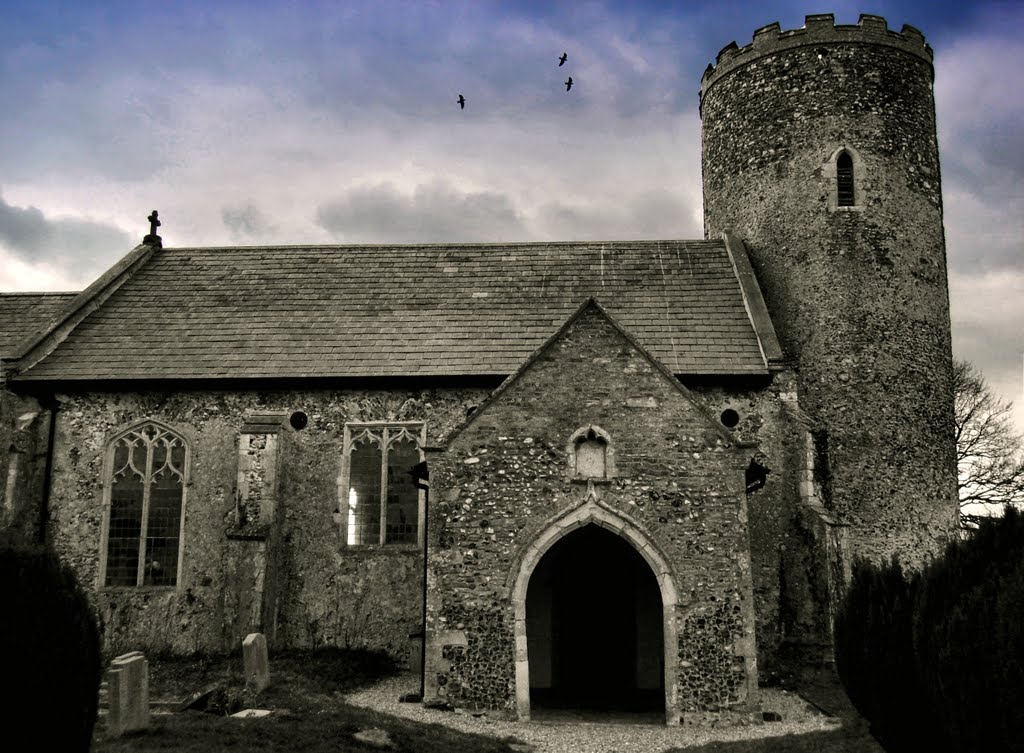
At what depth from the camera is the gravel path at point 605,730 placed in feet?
39.6

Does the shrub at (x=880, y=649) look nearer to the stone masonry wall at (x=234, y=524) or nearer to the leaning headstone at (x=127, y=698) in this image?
the leaning headstone at (x=127, y=698)

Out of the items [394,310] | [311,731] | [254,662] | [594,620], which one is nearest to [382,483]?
[394,310]

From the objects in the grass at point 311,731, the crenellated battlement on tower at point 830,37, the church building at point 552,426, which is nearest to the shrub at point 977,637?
the grass at point 311,731

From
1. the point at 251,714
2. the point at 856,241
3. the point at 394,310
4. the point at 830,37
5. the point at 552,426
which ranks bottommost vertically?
the point at 251,714

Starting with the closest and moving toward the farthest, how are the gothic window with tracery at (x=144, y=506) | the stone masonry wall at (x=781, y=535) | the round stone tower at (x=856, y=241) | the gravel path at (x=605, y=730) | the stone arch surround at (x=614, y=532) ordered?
the gravel path at (x=605, y=730) < the stone arch surround at (x=614, y=532) < the stone masonry wall at (x=781, y=535) < the gothic window with tracery at (x=144, y=506) < the round stone tower at (x=856, y=241)

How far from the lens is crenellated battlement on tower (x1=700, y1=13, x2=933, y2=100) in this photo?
21125mm

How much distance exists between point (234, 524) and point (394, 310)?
19.6 feet

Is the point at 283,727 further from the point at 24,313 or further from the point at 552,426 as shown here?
the point at 24,313

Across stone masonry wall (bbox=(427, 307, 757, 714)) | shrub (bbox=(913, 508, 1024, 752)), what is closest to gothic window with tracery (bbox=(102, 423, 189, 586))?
stone masonry wall (bbox=(427, 307, 757, 714))

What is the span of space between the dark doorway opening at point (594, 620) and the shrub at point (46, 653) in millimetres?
9716

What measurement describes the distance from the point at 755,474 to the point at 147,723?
373 inches

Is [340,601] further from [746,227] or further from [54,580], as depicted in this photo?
[746,227]

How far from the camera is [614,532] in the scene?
1385 centimetres

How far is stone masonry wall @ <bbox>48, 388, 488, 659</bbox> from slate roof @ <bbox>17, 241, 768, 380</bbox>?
0.65 metres
